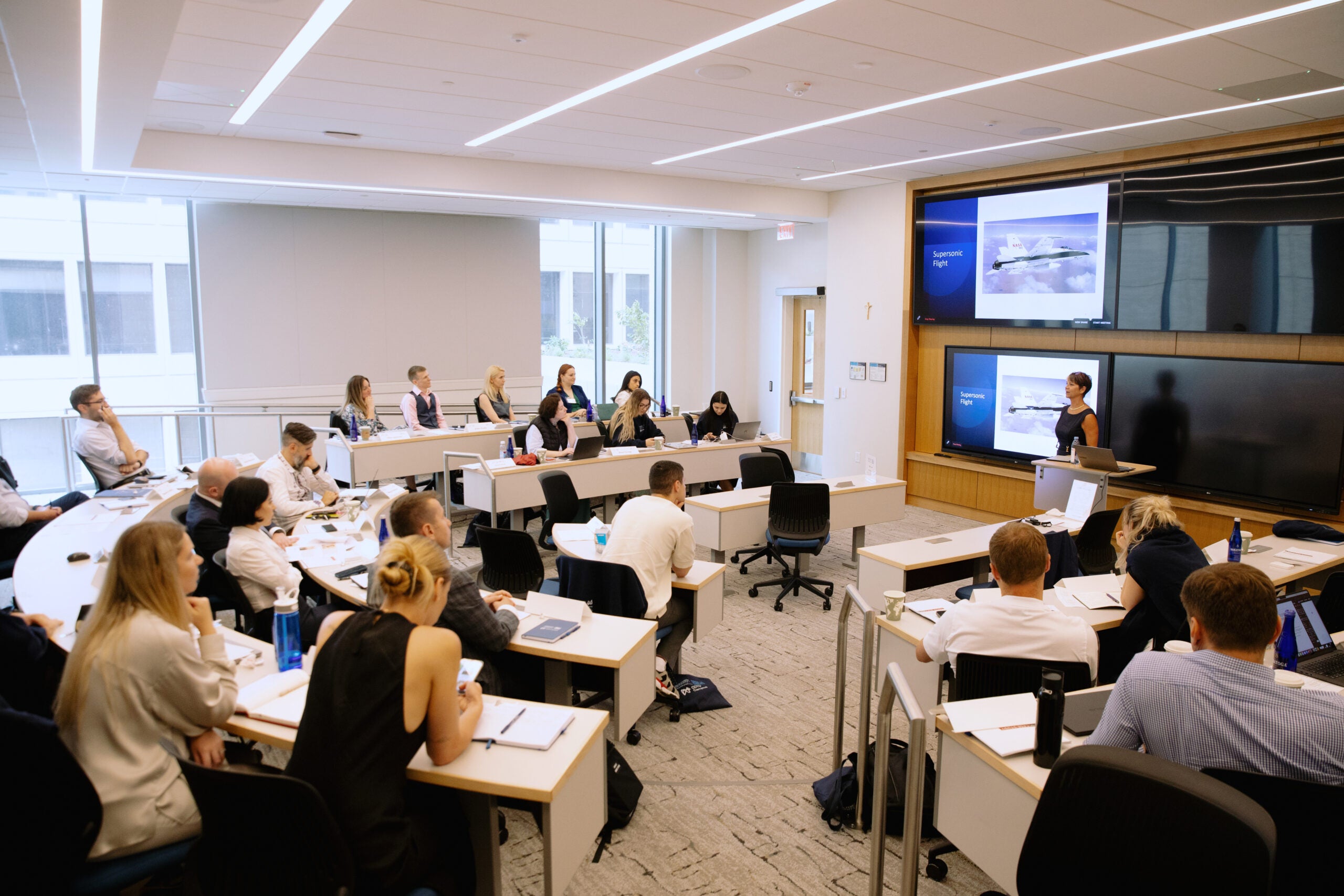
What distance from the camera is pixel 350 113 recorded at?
6203 millimetres

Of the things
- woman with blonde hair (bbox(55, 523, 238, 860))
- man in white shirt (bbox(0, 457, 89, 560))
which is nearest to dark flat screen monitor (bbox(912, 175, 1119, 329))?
woman with blonde hair (bbox(55, 523, 238, 860))

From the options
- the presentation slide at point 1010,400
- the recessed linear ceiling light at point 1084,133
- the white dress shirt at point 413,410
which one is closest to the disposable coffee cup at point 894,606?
the recessed linear ceiling light at point 1084,133

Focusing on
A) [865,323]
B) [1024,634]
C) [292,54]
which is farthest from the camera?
[865,323]

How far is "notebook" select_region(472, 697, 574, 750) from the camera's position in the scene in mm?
2553

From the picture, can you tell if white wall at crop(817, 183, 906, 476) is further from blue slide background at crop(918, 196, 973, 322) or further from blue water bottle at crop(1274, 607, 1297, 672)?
blue water bottle at crop(1274, 607, 1297, 672)

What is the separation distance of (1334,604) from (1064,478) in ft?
10.7

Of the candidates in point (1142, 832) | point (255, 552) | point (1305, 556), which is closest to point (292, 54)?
point (255, 552)

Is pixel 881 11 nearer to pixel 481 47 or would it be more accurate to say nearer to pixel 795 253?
pixel 481 47

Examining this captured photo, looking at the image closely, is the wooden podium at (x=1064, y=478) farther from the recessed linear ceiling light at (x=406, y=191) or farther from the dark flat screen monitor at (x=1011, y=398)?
the recessed linear ceiling light at (x=406, y=191)

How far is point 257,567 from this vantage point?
3924mm

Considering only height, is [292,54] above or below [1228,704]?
above

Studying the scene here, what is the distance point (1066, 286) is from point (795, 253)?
15.7ft

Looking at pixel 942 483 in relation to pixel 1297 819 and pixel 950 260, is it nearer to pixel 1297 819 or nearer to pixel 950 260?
pixel 950 260

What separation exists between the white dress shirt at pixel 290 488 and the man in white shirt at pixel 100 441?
184 cm
